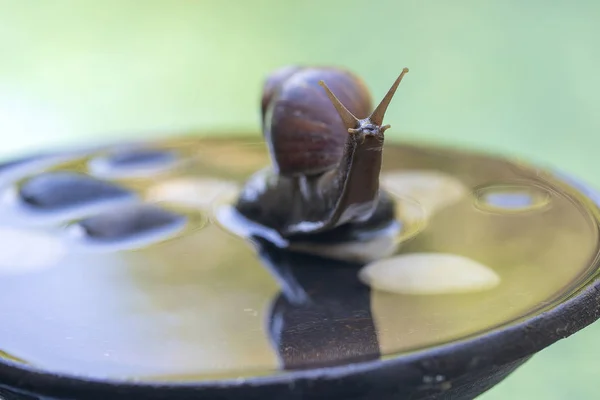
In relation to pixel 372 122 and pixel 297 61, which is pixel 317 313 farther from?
pixel 297 61

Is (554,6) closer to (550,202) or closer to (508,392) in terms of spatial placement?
(508,392)

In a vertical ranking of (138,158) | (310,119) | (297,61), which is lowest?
(297,61)

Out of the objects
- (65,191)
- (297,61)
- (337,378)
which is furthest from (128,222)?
(297,61)

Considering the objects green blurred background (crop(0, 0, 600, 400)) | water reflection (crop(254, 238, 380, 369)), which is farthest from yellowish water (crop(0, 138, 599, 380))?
green blurred background (crop(0, 0, 600, 400))

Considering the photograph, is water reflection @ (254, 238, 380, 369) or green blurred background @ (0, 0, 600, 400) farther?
green blurred background @ (0, 0, 600, 400)

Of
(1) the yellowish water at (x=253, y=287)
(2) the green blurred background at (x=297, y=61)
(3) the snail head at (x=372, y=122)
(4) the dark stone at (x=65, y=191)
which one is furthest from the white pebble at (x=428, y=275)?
(2) the green blurred background at (x=297, y=61)

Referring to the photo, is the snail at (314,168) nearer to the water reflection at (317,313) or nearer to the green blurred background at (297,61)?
the water reflection at (317,313)

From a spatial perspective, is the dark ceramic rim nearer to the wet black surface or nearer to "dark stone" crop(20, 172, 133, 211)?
"dark stone" crop(20, 172, 133, 211)
